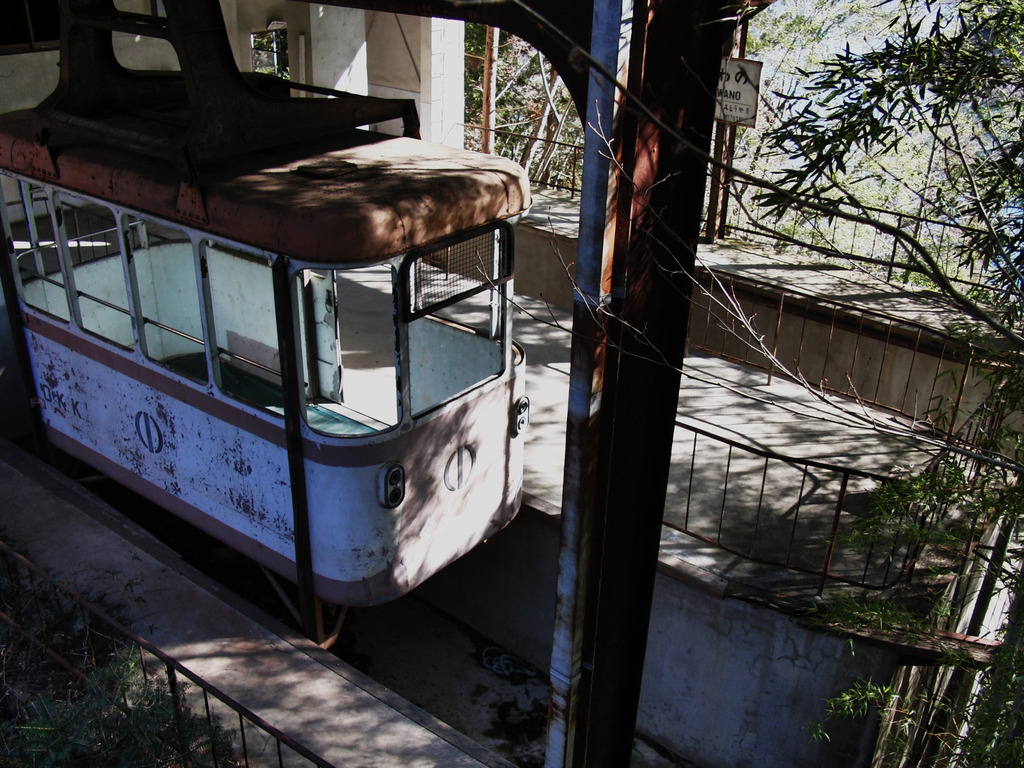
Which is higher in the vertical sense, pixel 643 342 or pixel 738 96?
pixel 738 96

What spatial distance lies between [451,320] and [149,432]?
1945 mm

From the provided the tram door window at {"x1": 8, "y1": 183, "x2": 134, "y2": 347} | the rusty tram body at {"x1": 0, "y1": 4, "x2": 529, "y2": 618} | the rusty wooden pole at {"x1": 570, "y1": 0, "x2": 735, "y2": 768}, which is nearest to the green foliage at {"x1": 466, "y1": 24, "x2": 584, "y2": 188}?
the tram door window at {"x1": 8, "y1": 183, "x2": 134, "y2": 347}

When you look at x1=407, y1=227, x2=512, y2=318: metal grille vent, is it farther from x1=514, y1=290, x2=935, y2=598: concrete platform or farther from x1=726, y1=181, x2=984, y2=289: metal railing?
x1=726, y1=181, x2=984, y2=289: metal railing

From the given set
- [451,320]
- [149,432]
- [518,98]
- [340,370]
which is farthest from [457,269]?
[518,98]

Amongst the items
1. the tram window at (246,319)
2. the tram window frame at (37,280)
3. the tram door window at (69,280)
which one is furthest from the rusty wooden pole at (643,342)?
the tram window frame at (37,280)

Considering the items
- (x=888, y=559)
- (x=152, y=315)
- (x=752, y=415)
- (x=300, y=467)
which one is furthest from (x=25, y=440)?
(x=888, y=559)

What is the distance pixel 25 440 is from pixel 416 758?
4.46 m

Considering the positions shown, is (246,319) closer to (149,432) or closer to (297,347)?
(149,432)

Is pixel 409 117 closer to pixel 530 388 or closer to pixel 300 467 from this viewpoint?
pixel 300 467

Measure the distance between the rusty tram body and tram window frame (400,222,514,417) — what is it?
1 cm

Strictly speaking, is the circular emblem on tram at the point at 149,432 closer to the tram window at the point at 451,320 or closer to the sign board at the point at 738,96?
the tram window at the point at 451,320

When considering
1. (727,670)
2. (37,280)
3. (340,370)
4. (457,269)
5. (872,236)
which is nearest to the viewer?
(457,269)

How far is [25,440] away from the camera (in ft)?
23.8

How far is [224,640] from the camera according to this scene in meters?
5.14
